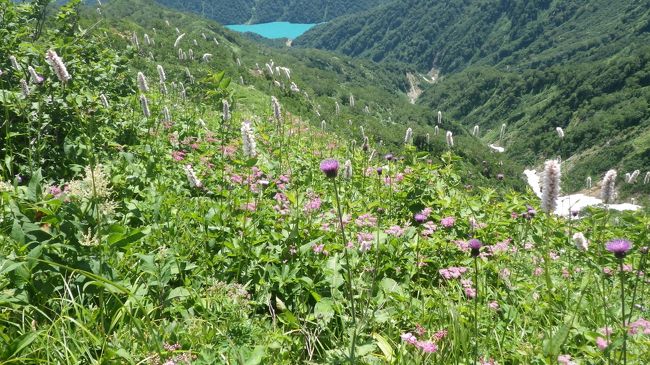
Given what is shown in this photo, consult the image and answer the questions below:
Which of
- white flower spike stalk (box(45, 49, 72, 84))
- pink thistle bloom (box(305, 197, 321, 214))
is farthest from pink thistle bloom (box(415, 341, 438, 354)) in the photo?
white flower spike stalk (box(45, 49, 72, 84))

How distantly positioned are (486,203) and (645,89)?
244 m

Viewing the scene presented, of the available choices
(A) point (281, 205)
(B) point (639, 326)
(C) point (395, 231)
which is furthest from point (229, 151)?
(B) point (639, 326)

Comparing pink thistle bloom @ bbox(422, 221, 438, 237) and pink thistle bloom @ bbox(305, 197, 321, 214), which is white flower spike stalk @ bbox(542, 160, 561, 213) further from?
pink thistle bloom @ bbox(305, 197, 321, 214)

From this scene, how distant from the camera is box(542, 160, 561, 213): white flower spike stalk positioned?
8.43ft

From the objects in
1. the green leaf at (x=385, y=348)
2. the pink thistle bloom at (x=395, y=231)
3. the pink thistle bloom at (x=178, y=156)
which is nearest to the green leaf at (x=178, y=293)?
the green leaf at (x=385, y=348)

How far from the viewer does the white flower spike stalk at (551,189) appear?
2.57 meters

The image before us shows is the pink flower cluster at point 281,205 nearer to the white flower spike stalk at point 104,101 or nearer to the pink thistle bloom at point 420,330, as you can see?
the pink thistle bloom at point 420,330

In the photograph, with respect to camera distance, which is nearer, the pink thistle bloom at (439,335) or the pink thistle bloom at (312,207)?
the pink thistle bloom at (439,335)

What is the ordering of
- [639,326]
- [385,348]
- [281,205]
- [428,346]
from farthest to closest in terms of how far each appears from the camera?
[281,205], [639,326], [385,348], [428,346]

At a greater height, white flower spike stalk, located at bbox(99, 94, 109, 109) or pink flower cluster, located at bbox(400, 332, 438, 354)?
white flower spike stalk, located at bbox(99, 94, 109, 109)

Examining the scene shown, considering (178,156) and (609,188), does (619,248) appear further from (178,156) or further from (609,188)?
(178,156)

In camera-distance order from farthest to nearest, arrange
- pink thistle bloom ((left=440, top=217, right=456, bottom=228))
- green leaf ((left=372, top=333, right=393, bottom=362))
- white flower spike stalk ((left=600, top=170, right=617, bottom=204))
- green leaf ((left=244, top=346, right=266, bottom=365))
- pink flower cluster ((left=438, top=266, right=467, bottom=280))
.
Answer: pink thistle bloom ((left=440, top=217, right=456, bottom=228)) < pink flower cluster ((left=438, top=266, right=467, bottom=280)) < white flower spike stalk ((left=600, top=170, right=617, bottom=204)) < green leaf ((left=372, top=333, right=393, bottom=362)) < green leaf ((left=244, top=346, right=266, bottom=365))

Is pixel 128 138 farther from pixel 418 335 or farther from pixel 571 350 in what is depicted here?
pixel 571 350

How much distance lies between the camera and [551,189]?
2.59m
